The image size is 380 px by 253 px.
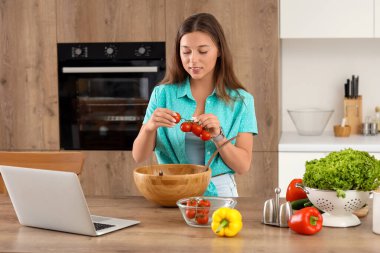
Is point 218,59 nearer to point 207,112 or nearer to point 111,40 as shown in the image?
point 207,112

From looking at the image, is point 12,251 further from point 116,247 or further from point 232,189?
point 232,189

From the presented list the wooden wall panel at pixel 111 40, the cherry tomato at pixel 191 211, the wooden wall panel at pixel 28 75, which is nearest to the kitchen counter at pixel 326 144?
the wooden wall panel at pixel 111 40

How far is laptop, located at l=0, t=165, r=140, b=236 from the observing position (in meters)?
1.99

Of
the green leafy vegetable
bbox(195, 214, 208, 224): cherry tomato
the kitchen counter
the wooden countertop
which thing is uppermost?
the green leafy vegetable

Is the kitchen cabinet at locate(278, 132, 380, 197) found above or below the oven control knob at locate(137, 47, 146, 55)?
below

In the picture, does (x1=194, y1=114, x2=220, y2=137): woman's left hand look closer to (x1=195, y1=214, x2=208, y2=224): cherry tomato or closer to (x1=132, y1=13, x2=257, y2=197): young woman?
(x1=132, y1=13, x2=257, y2=197): young woman

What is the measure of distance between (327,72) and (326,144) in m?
0.82

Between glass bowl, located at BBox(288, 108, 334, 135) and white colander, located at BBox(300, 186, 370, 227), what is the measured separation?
83.9 inches

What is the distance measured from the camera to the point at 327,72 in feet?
14.8

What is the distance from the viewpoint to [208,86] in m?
2.85

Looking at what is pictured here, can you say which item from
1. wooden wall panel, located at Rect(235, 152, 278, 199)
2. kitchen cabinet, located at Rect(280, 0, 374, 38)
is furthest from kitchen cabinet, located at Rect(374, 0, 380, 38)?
wooden wall panel, located at Rect(235, 152, 278, 199)

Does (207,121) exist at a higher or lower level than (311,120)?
higher

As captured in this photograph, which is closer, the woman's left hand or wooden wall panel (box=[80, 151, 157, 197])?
the woman's left hand

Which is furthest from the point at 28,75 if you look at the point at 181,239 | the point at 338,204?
the point at 338,204
